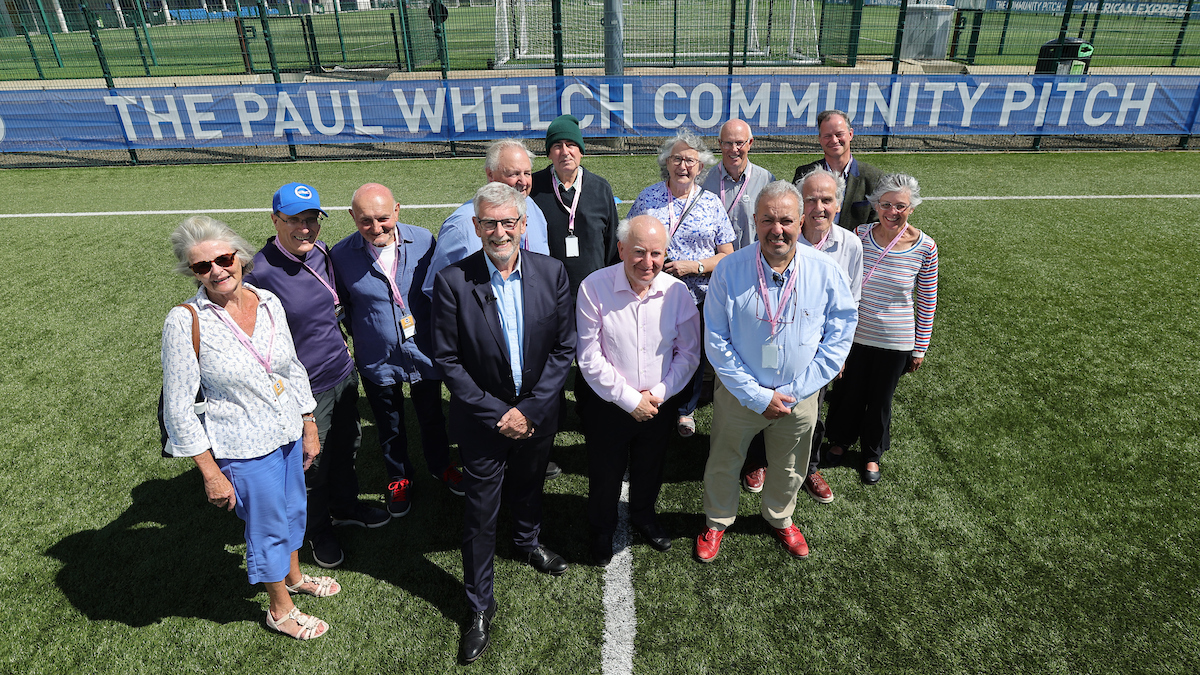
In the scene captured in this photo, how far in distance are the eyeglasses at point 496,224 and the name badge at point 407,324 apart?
1.04 metres

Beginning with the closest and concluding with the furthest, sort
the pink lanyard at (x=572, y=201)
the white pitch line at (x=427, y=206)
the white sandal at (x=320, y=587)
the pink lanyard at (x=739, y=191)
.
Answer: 1. the white sandal at (x=320, y=587)
2. the pink lanyard at (x=572, y=201)
3. the pink lanyard at (x=739, y=191)
4. the white pitch line at (x=427, y=206)

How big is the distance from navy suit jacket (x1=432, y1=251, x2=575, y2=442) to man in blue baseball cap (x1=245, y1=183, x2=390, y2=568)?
0.89 meters

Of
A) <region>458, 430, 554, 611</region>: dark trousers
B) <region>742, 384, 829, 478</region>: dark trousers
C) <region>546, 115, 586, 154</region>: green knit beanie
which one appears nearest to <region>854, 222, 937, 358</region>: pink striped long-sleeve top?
<region>742, 384, 829, 478</region>: dark trousers

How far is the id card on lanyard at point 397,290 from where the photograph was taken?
11.6 ft

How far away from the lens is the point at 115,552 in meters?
3.92

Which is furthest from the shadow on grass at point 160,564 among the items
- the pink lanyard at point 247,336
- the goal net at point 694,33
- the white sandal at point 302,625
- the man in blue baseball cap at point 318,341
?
A: the goal net at point 694,33

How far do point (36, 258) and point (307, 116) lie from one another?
5579 mm

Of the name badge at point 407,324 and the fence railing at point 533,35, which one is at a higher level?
the fence railing at point 533,35

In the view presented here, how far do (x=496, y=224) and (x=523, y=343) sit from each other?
0.61 m

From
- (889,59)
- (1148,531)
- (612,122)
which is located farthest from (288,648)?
(889,59)

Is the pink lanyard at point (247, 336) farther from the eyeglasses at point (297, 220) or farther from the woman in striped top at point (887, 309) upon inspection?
the woman in striped top at point (887, 309)

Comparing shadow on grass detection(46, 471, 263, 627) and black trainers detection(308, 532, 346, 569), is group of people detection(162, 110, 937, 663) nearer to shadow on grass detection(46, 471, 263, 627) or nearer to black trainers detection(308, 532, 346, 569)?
black trainers detection(308, 532, 346, 569)

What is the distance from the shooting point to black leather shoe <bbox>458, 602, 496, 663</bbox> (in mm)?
3172

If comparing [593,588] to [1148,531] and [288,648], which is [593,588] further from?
[1148,531]
